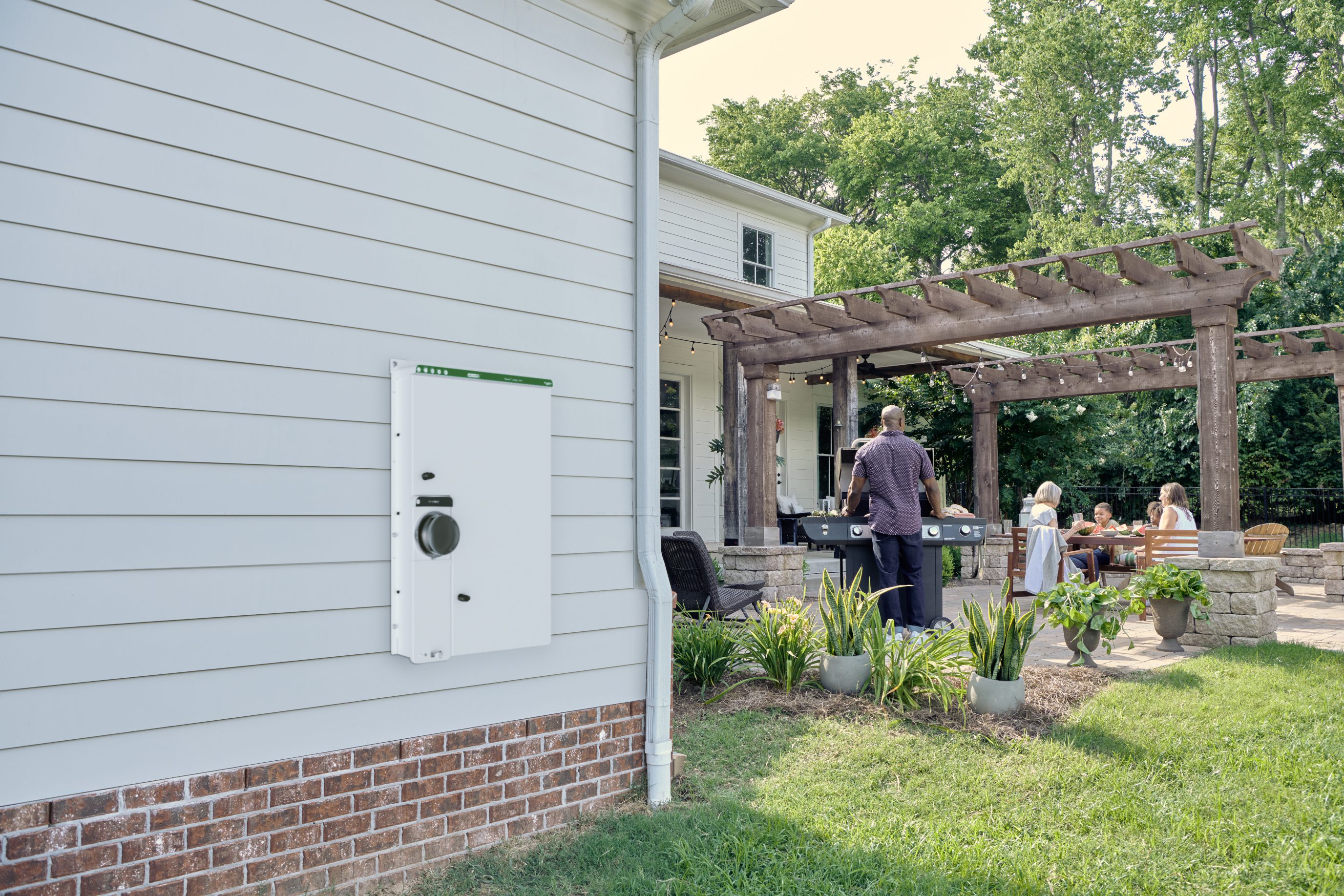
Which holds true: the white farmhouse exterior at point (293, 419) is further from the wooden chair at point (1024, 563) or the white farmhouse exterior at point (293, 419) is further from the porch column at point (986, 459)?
the porch column at point (986, 459)

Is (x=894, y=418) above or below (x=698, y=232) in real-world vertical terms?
below

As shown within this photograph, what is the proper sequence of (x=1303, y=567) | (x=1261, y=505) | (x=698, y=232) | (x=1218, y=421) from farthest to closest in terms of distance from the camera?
(x=1261, y=505), (x=698, y=232), (x=1303, y=567), (x=1218, y=421)

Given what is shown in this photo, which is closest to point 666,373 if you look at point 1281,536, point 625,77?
point 1281,536

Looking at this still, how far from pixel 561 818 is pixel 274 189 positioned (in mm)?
2426

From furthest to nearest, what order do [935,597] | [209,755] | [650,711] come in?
[935,597] < [650,711] < [209,755]

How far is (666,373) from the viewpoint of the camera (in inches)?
512

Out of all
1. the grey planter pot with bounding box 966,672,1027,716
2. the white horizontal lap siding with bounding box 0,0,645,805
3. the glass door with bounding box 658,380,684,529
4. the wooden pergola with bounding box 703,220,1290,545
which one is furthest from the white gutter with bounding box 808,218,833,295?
the white horizontal lap siding with bounding box 0,0,645,805

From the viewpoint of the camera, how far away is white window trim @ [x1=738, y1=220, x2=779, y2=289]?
42.5 ft

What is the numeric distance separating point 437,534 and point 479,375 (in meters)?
0.58

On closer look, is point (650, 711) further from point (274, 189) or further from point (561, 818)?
point (274, 189)

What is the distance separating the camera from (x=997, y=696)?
477 centimetres

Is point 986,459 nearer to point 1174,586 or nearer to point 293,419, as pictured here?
point 1174,586

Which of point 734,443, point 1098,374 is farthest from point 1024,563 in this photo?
point 1098,374

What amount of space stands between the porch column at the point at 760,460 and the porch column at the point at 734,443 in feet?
2.80
